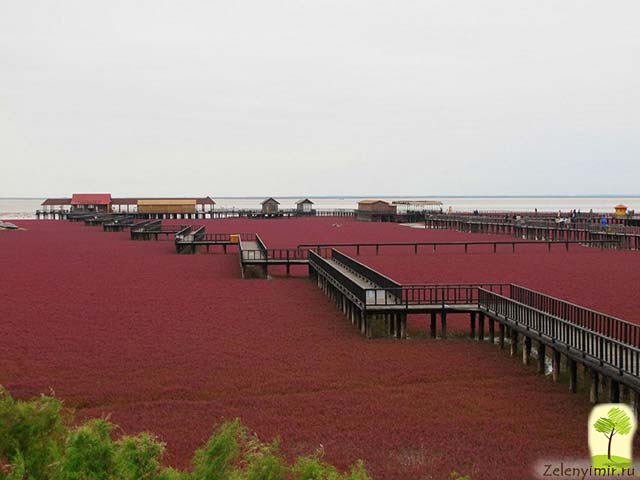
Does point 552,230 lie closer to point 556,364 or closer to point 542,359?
point 542,359

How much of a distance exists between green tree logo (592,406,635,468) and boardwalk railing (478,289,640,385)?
695 millimetres

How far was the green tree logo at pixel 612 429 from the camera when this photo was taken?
36.2 ft

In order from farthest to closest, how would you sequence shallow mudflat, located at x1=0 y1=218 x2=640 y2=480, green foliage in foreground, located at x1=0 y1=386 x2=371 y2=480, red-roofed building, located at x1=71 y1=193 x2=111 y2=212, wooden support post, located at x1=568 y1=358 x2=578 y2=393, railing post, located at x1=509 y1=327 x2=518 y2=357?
red-roofed building, located at x1=71 y1=193 x2=111 y2=212
railing post, located at x1=509 y1=327 x2=518 y2=357
wooden support post, located at x1=568 y1=358 x2=578 y2=393
shallow mudflat, located at x1=0 y1=218 x2=640 y2=480
green foliage in foreground, located at x1=0 y1=386 x2=371 y2=480

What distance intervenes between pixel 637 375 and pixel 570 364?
273 cm

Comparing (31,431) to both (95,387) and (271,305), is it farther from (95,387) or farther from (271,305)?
(271,305)

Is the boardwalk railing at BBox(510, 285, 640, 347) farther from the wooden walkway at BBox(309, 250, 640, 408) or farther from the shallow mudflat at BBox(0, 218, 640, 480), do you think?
the shallow mudflat at BBox(0, 218, 640, 480)

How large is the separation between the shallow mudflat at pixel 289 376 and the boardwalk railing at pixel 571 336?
0.95 metres

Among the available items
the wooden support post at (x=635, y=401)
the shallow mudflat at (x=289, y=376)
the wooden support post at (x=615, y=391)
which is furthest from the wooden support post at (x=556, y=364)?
the wooden support post at (x=635, y=401)

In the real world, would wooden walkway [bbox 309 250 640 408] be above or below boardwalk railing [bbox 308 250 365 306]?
below

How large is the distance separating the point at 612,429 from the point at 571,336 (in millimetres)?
4708

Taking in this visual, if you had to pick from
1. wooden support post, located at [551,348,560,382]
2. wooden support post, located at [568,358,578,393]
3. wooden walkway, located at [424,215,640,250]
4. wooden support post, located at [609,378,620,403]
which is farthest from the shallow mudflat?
wooden walkway, located at [424,215,640,250]

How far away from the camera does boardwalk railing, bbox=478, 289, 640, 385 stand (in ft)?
45.8

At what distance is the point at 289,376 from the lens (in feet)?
54.9

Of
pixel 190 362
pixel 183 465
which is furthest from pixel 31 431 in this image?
pixel 190 362
